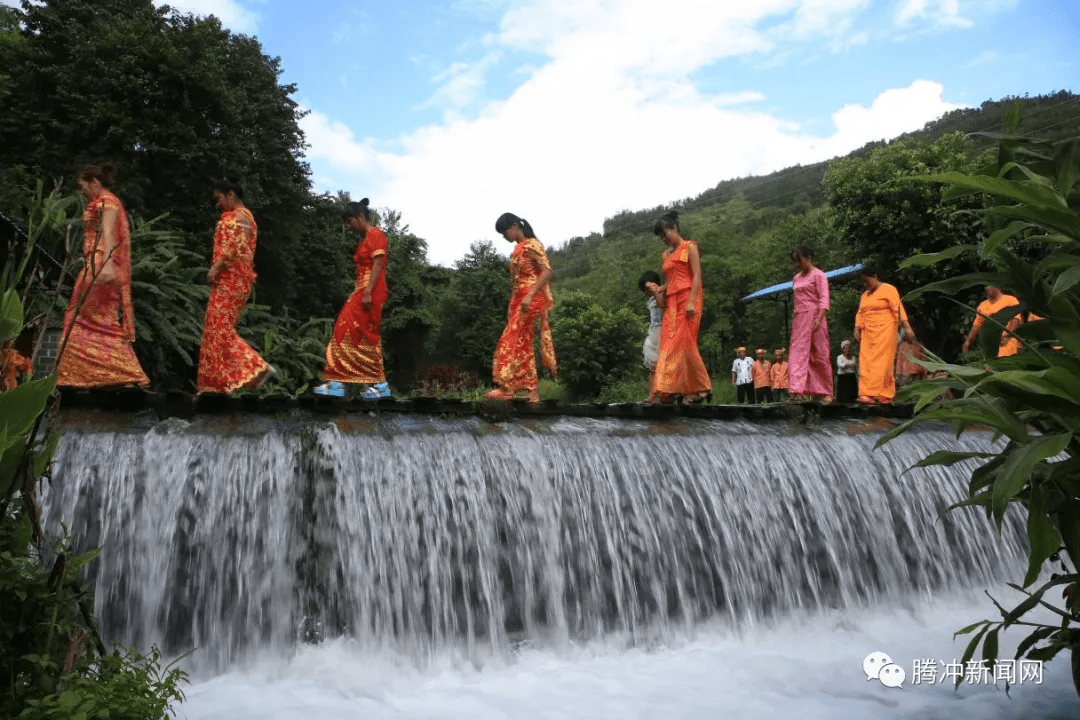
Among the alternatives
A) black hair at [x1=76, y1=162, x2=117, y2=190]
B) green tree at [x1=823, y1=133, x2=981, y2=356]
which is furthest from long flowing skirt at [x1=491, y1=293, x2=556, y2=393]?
green tree at [x1=823, y1=133, x2=981, y2=356]

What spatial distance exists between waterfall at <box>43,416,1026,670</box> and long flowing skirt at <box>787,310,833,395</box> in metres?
3.00

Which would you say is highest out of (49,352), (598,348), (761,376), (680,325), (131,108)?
(131,108)

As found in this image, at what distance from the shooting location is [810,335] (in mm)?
9672

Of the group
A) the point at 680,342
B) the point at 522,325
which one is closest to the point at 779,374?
the point at 680,342

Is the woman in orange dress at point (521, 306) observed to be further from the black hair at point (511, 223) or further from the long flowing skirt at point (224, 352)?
the long flowing skirt at point (224, 352)

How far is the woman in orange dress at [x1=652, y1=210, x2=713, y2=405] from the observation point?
340 inches

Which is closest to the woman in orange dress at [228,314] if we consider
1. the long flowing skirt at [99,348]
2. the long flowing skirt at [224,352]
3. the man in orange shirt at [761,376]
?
the long flowing skirt at [224,352]

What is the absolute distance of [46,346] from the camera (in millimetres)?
8039

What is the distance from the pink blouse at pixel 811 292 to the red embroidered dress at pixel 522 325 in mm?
3084

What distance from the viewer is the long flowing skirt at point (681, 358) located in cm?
870

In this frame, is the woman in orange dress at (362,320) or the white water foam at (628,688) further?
the woman in orange dress at (362,320)

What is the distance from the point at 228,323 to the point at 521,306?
2.54 meters

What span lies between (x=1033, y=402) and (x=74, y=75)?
20135mm

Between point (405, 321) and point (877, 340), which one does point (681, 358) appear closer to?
point (877, 340)
